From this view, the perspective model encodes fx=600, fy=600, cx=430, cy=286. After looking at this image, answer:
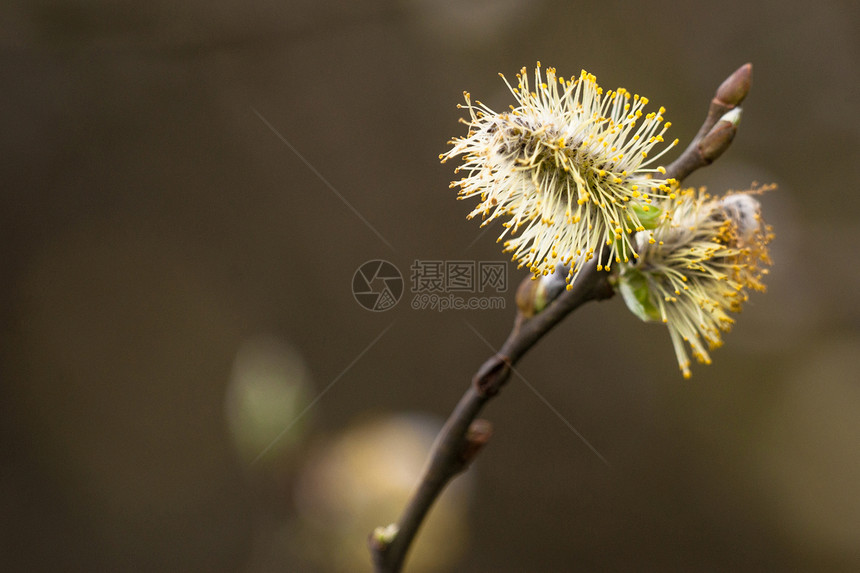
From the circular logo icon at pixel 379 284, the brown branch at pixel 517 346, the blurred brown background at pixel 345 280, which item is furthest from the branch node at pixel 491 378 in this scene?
the blurred brown background at pixel 345 280

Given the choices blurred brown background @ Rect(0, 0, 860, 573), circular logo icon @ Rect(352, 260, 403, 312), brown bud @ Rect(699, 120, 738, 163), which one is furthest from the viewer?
blurred brown background @ Rect(0, 0, 860, 573)

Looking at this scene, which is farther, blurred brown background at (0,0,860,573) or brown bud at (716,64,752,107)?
blurred brown background at (0,0,860,573)

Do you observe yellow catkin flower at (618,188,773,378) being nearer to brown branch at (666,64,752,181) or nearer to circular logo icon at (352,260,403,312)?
brown branch at (666,64,752,181)

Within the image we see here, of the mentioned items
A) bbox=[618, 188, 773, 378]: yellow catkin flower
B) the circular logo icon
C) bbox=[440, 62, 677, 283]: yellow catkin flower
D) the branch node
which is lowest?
bbox=[618, 188, 773, 378]: yellow catkin flower

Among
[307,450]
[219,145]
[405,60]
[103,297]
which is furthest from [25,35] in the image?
[307,450]

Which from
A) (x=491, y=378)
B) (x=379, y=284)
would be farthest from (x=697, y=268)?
(x=379, y=284)

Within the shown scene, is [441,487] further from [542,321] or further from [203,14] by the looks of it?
[203,14]

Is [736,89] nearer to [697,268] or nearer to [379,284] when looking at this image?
[697,268]

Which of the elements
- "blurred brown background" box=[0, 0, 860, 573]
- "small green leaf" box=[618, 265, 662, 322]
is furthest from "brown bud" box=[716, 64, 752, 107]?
"blurred brown background" box=[0, 0, 860, 573]
